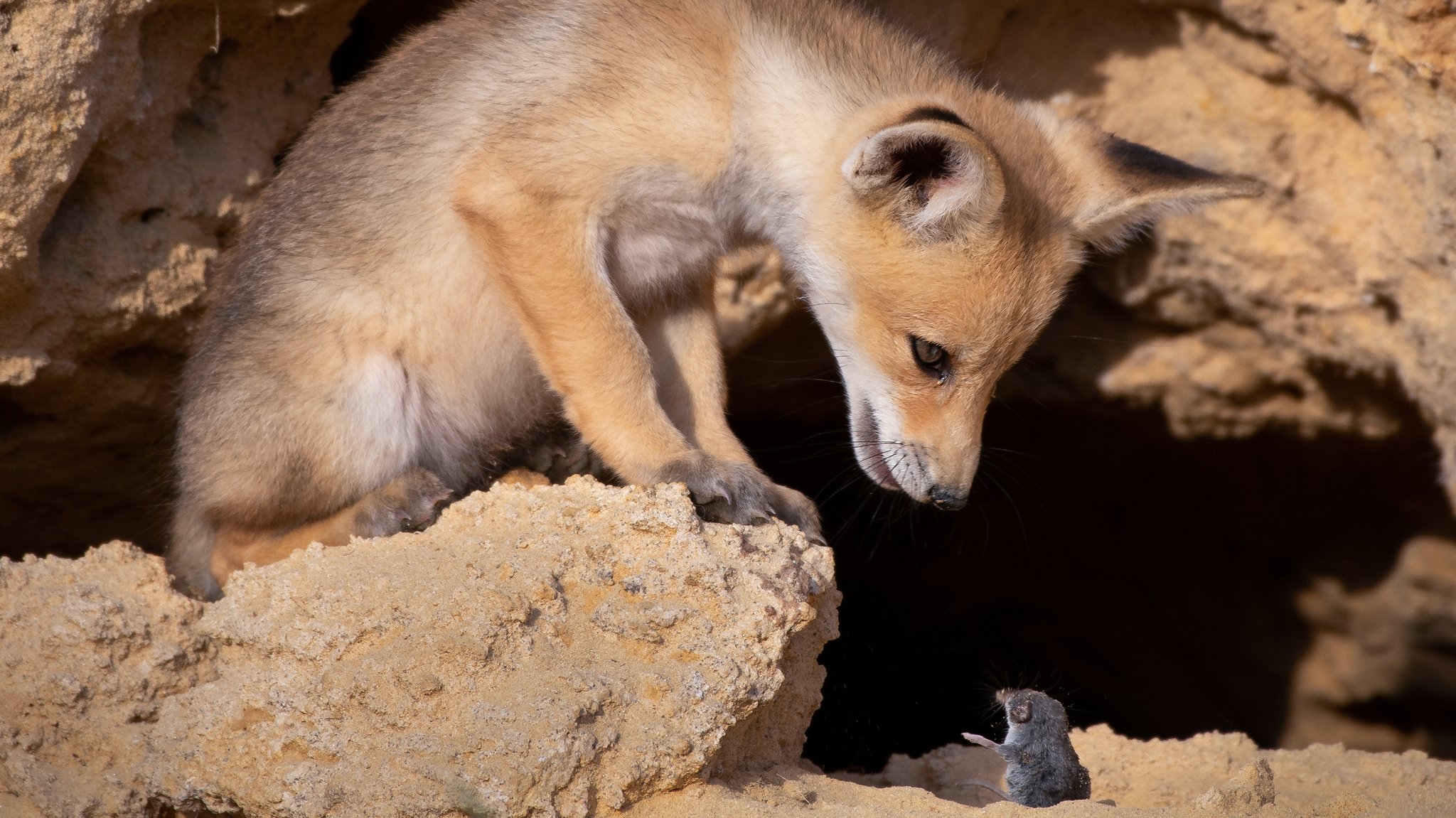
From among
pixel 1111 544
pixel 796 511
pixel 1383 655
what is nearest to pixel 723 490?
pixel 796 511

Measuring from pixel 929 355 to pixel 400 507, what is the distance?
1720mm

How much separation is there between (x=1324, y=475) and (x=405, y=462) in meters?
5.57

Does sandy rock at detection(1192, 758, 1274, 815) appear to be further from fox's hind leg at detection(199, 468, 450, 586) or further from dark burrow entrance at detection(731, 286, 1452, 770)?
dark burrow entrance at detection(731, 286, 1452, 770)

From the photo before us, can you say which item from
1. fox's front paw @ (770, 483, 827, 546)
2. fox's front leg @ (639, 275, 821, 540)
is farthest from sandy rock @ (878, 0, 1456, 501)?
fox's front paw @ (770, 483, 827, 546)

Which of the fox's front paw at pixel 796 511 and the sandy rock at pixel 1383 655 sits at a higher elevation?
the fox's front paw at pixel 796 511

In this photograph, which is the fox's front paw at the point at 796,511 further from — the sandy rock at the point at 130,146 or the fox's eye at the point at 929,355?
the sandy rock at the point at 130,146

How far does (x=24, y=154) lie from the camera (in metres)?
3.55

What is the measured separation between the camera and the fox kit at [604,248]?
3402mm

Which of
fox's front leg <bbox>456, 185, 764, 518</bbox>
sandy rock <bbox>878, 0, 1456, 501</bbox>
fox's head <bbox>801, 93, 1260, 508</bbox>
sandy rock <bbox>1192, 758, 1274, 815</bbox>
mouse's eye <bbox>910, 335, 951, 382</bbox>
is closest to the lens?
sandy rock <bbox>1192, 758, 1274, 815</bbox>

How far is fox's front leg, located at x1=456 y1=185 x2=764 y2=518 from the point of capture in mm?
3369

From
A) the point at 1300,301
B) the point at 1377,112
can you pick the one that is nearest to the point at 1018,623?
the point at 1300,301

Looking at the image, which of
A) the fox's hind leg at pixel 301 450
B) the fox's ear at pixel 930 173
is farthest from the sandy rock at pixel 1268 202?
the fox's hind leg at pixel 301 450

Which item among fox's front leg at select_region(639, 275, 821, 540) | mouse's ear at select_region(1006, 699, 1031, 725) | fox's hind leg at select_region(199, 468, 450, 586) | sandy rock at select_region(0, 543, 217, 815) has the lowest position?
fox's hind leg at select_region(199, 468, 450, 586)

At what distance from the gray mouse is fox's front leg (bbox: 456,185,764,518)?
104cm
